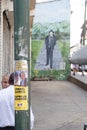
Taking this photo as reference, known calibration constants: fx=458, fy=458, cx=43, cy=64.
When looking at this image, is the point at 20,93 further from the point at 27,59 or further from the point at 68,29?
the point at 68,29

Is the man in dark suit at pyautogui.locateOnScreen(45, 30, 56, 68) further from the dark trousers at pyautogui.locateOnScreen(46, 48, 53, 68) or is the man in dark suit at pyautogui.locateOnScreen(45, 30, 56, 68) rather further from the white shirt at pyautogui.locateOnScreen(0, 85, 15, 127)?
the white shirt at pyautogui.locateOnScreen(0, 85, 15, 127)

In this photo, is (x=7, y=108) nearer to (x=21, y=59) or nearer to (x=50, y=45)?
(x=21, y=59)

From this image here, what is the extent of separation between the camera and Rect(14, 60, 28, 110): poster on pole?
423cm

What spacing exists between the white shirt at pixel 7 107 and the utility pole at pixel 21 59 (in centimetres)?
90

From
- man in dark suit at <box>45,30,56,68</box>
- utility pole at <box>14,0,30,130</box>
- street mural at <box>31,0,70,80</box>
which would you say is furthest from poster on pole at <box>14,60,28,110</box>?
man in dark suit at <box>45,30,56,68</box>

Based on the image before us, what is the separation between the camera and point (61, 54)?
37.9m

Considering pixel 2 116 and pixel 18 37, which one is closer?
pixel 18 37

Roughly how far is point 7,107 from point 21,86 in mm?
1019

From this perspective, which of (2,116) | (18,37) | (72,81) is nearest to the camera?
(18,37)

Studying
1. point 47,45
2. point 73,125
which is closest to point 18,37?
point 73,125

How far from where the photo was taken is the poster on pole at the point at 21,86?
13.9ft

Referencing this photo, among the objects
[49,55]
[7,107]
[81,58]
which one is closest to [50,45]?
[49,55]

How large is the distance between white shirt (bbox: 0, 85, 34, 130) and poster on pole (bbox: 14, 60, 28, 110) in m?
0.94

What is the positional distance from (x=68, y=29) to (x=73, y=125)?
26729 millimetres
